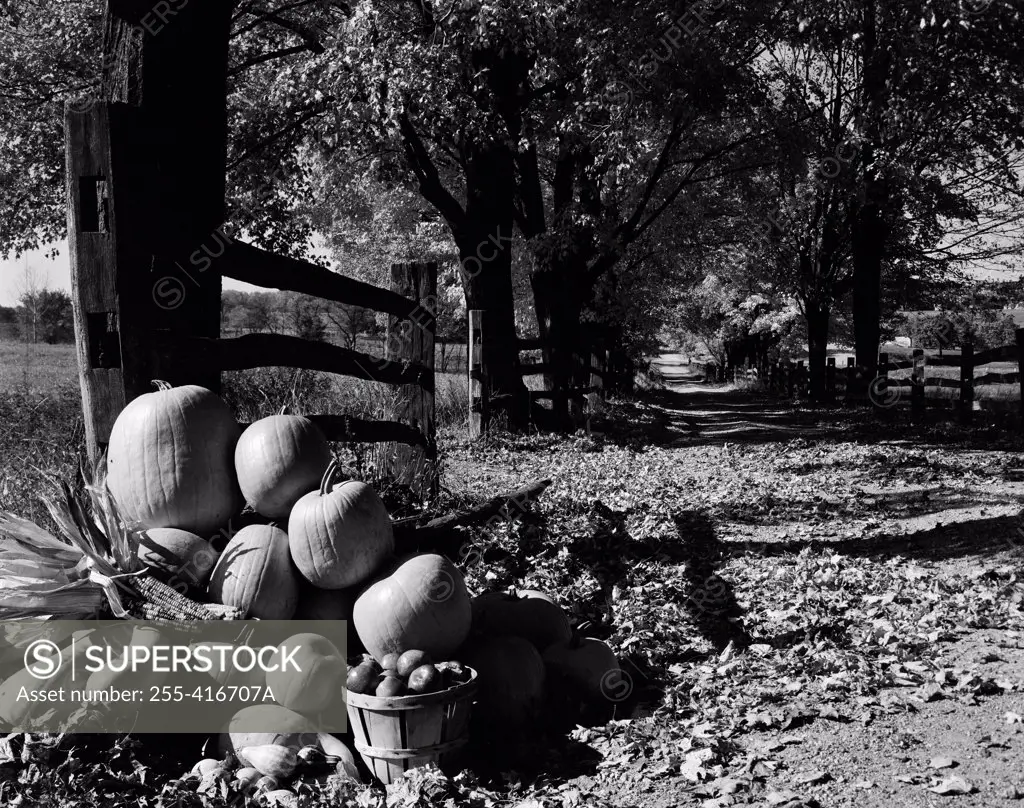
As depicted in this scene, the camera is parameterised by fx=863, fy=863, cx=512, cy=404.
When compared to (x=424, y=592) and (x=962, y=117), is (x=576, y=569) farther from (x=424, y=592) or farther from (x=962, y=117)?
(x=962, y=117)

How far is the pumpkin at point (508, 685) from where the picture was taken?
3.59 metres

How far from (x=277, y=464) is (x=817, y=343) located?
83.1 feet

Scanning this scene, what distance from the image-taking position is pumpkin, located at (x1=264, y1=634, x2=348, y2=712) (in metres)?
3.33

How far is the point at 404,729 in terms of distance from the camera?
10.1 ft

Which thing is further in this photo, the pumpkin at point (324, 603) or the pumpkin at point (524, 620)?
the pumpkin at point (524, 620)

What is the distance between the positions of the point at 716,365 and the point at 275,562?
5512 centimetres

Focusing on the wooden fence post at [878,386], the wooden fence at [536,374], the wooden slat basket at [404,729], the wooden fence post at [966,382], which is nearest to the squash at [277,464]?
the wooden slat basket at [404,729]

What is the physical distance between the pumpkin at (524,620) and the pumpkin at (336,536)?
65 centimetres

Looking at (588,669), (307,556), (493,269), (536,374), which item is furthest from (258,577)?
(536,374)

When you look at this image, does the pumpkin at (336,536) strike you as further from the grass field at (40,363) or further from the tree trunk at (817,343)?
the tree trunk at (817,343)

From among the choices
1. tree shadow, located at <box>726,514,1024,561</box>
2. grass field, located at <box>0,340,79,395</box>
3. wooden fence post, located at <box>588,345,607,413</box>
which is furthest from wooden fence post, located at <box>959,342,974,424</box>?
grass field, located at <box>0,340,79,395</box>

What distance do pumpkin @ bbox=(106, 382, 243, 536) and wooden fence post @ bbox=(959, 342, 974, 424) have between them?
1443 cm

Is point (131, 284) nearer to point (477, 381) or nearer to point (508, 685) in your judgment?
point (508, 685)

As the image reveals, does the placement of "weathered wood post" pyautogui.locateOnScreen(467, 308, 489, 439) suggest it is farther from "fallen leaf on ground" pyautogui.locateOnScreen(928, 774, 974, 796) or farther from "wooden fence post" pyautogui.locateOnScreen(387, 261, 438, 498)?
"fallen leaf on ground" pyautogui.locateOnScreen(928, 774, 974, 796)
